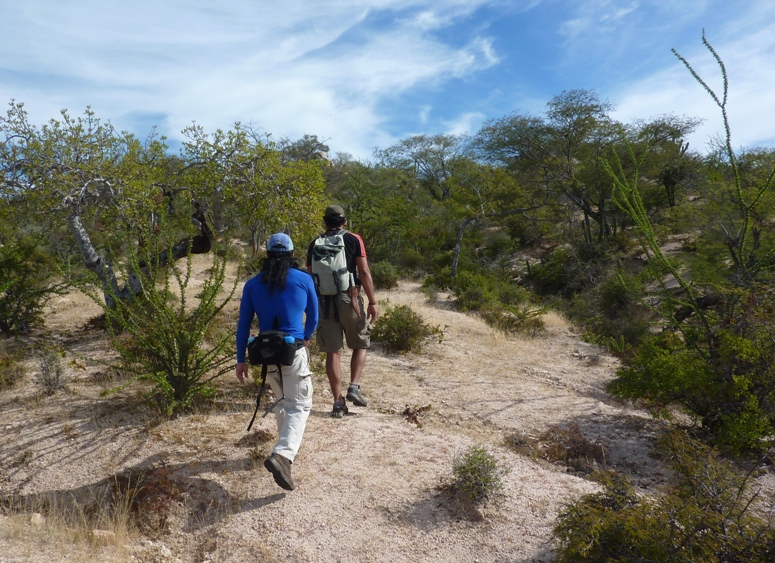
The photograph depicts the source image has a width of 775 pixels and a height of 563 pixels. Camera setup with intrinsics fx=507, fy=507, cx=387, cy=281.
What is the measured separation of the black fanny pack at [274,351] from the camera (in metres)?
3.16

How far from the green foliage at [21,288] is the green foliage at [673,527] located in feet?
23.2

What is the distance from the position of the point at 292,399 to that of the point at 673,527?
2.19 m

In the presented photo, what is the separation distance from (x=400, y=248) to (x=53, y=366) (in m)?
17.3

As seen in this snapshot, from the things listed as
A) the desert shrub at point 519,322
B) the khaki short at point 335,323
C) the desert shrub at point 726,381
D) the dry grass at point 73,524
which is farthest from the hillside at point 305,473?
the desert shrub at point 519,322

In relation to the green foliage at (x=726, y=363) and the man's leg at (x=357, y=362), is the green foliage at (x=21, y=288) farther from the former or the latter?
the green foliage at (x=726, y=363)

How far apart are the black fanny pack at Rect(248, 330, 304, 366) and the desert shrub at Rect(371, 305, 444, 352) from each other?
4.23 metres

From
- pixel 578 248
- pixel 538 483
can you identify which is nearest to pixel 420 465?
pixel 538 483

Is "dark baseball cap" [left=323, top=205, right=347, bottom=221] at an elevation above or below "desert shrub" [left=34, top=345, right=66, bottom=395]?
above

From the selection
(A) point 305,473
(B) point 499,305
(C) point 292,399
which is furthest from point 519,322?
(C) point 292,399

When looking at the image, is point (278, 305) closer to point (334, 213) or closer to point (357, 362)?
Answer: point (334, 213)

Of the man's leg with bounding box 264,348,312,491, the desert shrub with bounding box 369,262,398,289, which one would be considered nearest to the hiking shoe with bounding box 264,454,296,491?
the man's leg with bounding box 264,348,312,491

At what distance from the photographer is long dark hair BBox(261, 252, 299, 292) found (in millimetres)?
3316

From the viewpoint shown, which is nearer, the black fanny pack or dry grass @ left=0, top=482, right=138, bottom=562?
dry grass @ left=0, top=482, right=138, bottom=562

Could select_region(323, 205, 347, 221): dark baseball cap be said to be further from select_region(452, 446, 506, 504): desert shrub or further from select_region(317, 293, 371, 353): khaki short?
select_region(452, 446, 506, 504): desert shrub
